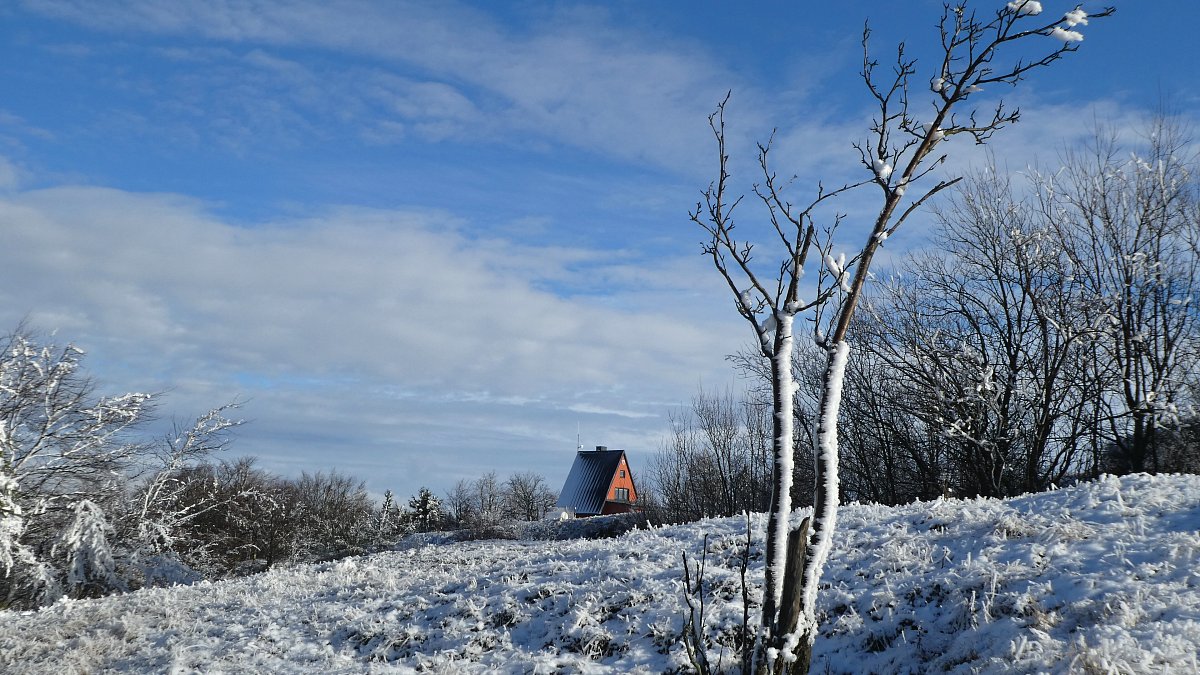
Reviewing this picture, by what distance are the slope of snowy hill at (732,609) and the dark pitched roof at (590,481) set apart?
4428cm

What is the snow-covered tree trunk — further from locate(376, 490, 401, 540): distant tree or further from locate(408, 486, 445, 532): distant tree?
locate(408, 486, 445, 532): distant tree

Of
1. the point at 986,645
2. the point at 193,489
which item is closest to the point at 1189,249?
the point at 986,645

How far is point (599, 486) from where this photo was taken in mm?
58469

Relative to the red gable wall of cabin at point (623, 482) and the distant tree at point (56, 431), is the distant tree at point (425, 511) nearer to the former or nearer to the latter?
the red gable wall of cabin at point (623, 482)

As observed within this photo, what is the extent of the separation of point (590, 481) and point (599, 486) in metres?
1.21

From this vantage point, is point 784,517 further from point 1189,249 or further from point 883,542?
point 1189,249

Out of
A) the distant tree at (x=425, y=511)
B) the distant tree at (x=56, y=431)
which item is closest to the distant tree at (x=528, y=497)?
the distant tree at (x=425, y=511)

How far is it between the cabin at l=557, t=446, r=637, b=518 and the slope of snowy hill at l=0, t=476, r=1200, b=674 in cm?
4430

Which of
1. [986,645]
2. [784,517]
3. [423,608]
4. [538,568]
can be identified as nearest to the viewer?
[784,517]

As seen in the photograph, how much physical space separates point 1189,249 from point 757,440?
2028 centimetres

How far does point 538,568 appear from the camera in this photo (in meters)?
12.7

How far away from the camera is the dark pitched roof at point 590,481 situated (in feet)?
190

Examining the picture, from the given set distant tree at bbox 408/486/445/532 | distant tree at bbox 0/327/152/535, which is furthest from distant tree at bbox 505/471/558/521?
distant tree at bbox 0/327/152/535

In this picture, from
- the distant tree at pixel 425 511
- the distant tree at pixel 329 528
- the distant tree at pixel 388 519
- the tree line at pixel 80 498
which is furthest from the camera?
the distant tree at pixel 425 511
